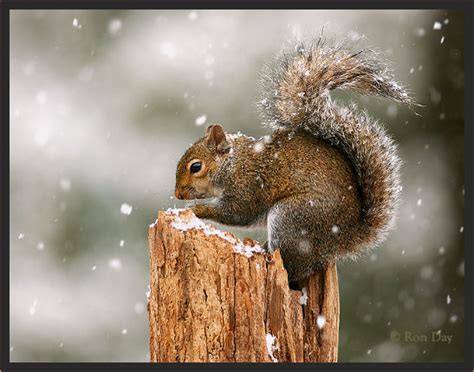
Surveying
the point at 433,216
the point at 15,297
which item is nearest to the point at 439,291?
the point at 433,216

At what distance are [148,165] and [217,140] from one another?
1.98m

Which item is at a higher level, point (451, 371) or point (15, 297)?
point (15, 297)

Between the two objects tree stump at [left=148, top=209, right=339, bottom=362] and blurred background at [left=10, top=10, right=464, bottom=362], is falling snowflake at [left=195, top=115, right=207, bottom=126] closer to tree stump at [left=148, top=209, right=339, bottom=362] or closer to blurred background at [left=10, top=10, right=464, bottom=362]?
blurred background at [left=10, top=10, right=464, bottom=362]

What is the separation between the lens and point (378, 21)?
5.47 m

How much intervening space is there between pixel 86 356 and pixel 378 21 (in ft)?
10.6

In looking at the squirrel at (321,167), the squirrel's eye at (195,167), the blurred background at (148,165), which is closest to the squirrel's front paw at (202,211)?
the squirrel at (321,167)

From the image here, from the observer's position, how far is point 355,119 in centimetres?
313

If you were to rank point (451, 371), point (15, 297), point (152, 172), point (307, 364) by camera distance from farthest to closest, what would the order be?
point (15, 297) < point (152, 172) < point (451, 371) < point (307, 364)

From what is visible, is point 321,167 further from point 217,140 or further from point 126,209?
point 126,209

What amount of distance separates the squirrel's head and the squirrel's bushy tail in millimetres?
343

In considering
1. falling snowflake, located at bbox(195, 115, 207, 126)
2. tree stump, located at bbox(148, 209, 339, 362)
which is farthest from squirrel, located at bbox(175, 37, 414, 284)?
falling snowflake, located at bbox(195, 115, 207, 126)

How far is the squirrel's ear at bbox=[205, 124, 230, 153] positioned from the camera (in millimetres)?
3367

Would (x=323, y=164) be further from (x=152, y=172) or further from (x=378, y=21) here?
(x=378, y=21)

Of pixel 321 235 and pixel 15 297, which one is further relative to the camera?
pixel 15 297
